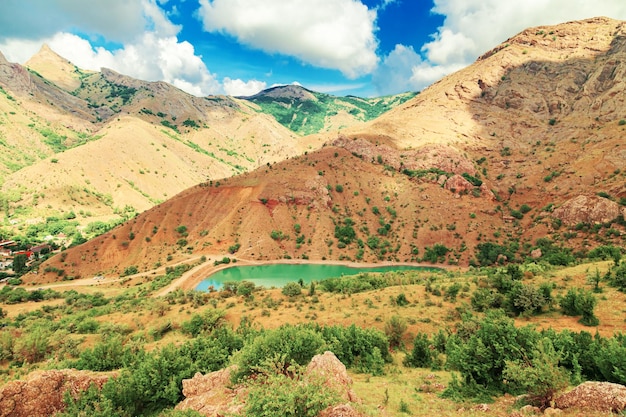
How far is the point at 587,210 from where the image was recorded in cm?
4619

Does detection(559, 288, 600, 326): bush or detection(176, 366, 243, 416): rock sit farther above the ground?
detection(559, 288, 600, 326): bush

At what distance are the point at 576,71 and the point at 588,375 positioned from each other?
98748 mm

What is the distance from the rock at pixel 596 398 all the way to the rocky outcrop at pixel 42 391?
44.2 ft

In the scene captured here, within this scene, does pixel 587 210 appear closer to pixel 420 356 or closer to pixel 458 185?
pixel 458 185

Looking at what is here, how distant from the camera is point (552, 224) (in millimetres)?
49438

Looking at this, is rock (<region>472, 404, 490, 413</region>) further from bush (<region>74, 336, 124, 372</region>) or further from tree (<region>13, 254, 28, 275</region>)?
tree (<region>13, 254, 28, 275</region>)

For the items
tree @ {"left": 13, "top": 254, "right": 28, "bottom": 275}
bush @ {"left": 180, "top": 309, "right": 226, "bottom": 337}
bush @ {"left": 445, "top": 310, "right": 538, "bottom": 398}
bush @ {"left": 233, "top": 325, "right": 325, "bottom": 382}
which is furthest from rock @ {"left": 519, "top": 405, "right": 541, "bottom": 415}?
tree @ {"left": 13, "top": 254, "right": 28, "bottom": 275}

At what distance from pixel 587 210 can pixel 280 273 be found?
1835 inches

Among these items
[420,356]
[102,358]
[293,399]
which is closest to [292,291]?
[420,356]

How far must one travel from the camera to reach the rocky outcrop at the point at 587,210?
44.1 metres

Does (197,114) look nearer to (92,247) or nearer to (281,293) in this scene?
(92,247)

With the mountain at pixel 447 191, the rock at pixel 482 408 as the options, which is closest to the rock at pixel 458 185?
the mountain at pixel 447 191

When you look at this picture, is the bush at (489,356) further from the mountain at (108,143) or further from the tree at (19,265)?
the mountain at (108,143)

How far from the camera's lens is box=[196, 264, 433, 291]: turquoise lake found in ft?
149
